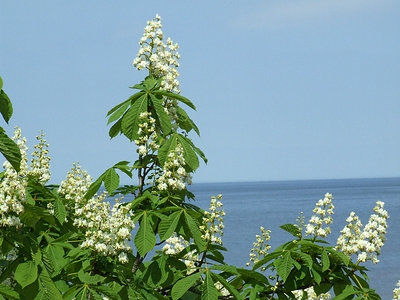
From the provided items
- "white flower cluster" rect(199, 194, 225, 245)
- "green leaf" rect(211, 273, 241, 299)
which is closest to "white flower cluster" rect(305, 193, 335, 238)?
"white flower cluster" rect(199, 194, 225, 245)

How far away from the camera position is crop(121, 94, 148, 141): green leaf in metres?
4.55

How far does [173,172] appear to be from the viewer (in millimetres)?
4324

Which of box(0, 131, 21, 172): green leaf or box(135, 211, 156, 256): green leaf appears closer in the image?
box(0, 131, 21, 172): green leaf

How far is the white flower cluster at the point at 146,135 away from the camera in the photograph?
438cm

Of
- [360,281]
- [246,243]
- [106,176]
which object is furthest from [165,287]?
[246,243]

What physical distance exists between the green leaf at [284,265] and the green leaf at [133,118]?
1.36 metres

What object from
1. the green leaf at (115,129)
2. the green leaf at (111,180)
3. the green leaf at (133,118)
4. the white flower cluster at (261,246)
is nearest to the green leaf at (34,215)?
the green leaf at (111,180)

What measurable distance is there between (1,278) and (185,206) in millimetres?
1394

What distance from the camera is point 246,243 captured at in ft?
116

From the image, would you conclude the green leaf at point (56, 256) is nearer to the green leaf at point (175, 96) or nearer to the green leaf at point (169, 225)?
the green leaf at point (169, 225)

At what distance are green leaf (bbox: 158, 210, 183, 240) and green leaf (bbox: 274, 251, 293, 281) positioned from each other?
768 mm

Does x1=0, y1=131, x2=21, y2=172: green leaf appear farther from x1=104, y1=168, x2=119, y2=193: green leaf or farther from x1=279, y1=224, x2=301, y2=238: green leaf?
x1=279, y1=224, x2=301, y2=238: green leaf

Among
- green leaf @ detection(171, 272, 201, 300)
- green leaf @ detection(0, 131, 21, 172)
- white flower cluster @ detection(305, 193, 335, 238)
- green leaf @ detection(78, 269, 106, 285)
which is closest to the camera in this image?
green leaf @ detection(0, 131, 21, 172)

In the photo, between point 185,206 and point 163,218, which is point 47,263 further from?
point 185,206
